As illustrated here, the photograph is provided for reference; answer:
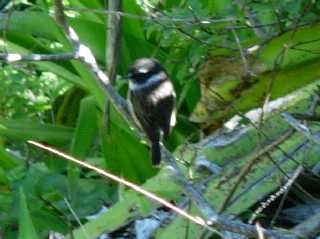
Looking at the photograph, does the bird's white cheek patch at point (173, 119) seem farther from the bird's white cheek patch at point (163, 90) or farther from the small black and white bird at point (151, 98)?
the bird's white cheek patch at point (163, 90)

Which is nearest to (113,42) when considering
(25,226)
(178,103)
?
(178,103)

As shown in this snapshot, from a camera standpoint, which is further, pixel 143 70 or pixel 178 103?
pixel 178 103

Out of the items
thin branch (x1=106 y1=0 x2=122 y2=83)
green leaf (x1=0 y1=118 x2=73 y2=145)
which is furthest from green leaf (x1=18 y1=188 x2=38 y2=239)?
green leaf (x1=0 y1=118 x2=73 y2=145)

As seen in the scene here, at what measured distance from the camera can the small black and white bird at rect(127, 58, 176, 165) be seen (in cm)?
527

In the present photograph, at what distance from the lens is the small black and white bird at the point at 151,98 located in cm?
527

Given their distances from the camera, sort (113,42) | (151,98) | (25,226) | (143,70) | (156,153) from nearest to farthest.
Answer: (25,226) < (156,153) < (113,42) < (143,70) < (151,98)

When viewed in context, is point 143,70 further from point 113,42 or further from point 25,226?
point 25,226

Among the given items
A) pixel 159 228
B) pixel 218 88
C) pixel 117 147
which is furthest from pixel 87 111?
pixel 159 228

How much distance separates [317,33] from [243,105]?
0.50 metres

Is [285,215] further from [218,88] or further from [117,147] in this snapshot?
[117,147]

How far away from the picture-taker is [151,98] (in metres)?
5.61

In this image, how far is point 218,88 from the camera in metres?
4.84

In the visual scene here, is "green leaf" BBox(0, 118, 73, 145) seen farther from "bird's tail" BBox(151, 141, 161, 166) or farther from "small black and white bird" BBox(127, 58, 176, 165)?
"bird's tail" BBox(151, 141, 161, 166)

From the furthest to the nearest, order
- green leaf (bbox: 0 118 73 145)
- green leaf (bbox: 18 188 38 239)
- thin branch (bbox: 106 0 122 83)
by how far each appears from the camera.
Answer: green leaf (bbox: 0 118 73 145) → thin branch (bbox: 106 0 122 83) → green leaf (bbox: 18 188 38 239)
